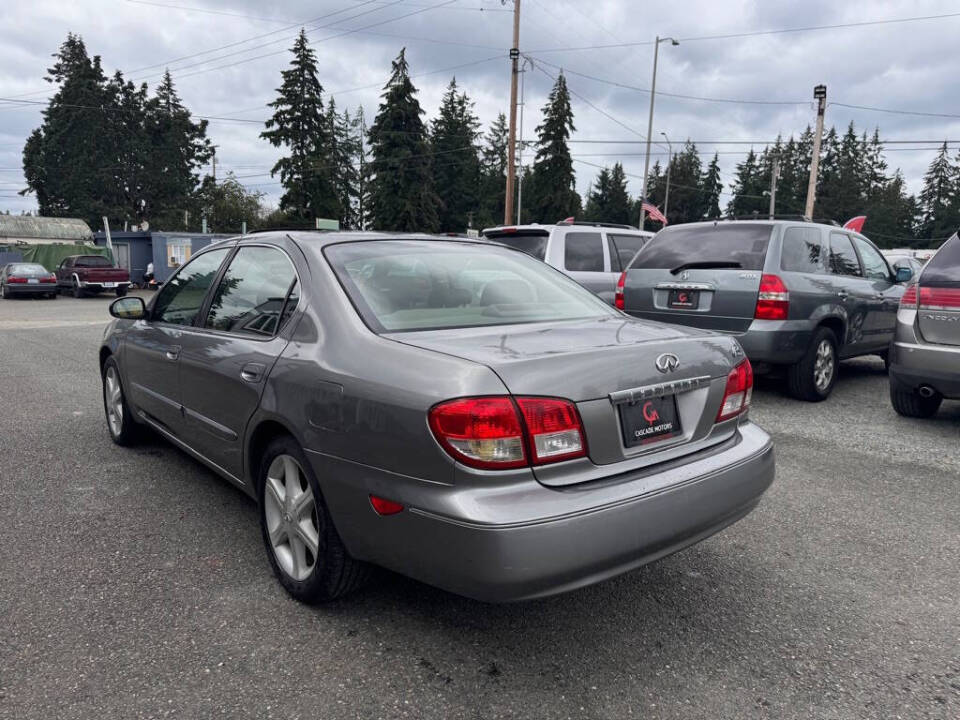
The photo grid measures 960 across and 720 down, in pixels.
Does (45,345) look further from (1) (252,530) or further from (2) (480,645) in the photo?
(2) (480,645)

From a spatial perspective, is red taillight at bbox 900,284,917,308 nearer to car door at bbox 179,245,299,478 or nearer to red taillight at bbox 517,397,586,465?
red taillight at bbox 517,397,586,465

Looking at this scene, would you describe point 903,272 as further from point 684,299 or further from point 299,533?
point 299,533

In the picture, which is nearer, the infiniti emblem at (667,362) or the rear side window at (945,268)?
the infiniti emblem at (667,362)

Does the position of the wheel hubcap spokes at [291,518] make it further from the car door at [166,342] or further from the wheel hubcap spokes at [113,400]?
the wheel hubcap spokes at [113,400]

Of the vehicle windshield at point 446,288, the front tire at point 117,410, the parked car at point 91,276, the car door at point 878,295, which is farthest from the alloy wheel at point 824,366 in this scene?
the parked car at point 91,276

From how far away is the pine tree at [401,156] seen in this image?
156 feet

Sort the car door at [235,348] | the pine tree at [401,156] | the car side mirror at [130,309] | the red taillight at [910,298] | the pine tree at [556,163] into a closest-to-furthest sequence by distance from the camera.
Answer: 1. the car door at [235,348]
2. the car side mirror at [130,309]
3. the red taillight at [910,298]
4. the pine tree at [401,156]
5. the pine tree at [556,163]

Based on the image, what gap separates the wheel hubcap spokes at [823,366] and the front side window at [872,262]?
1.30 meters

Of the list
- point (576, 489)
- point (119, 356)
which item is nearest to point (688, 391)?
point (576, 489)

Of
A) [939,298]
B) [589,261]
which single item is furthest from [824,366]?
[589,261]

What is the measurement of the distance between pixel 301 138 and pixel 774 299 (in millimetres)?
47076

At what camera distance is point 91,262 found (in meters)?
27.7

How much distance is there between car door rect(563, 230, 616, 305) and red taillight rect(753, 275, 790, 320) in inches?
130

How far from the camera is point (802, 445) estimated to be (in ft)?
17.4
